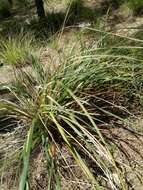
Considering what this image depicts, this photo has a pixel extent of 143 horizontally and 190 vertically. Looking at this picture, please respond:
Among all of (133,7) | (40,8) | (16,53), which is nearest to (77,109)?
(16,53)

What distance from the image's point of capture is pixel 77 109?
3.70 m

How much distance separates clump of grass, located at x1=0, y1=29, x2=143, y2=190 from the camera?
10.4 feet

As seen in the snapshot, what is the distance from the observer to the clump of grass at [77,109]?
10.4ft

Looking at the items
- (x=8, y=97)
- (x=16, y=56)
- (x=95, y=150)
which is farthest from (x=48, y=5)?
(x=95, y=150)

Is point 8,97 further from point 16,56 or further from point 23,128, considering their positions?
point 23,128

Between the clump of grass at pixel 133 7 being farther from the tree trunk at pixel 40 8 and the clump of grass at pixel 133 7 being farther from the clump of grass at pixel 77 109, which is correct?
the clump of grass at pixel 77 109

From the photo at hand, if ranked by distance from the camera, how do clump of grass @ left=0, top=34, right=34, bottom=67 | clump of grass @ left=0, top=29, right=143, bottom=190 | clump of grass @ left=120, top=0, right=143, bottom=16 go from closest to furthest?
clump of grass @ left=0, top=29, right=143, bottom=190 < clump of grass @ left=0, top=34, right=34, bottom=67 < clump of grass @ left=120, top=0, right=143, bottom=16

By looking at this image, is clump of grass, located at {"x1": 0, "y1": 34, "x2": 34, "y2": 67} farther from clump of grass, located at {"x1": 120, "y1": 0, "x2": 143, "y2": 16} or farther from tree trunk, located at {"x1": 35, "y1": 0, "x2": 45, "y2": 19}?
clump of grass, located at {"x1": 120, "y1": 0, "x2": 143, "y2": 16}

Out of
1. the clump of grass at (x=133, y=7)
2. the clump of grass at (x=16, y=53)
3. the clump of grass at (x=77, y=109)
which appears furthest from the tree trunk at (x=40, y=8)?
the clump of grass at (x=77, y=109)

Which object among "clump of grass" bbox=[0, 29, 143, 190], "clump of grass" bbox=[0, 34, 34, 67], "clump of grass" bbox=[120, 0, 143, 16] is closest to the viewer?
"clump of grass" bbox=[0, 29, 143, 190]

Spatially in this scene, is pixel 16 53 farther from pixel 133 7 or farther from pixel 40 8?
pixel 133 7

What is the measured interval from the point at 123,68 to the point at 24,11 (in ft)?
21.1

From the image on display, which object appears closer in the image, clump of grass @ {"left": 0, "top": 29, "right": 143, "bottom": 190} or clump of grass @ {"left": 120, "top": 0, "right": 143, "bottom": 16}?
clump of grass @ {"left": 0, "top": 29, "right": 143, "bottom": 190}

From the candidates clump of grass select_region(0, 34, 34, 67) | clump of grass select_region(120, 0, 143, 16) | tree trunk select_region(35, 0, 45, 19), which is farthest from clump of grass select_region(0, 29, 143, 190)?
tree trunk select_region(35, 0, 45, 19)
